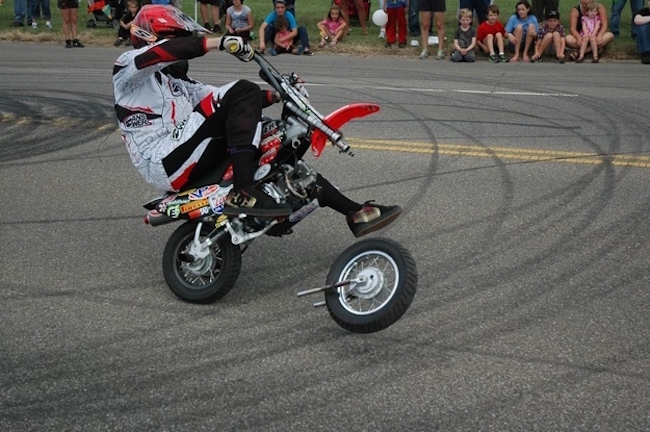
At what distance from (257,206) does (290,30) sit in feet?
41.7

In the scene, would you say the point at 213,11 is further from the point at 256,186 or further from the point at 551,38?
the point at 256,186

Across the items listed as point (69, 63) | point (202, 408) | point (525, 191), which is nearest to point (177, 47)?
point (202, 408)

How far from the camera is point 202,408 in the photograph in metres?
4.46

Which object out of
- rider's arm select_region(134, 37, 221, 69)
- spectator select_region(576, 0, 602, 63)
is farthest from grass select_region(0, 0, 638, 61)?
rider's arm select_region(134, 37, 221, 69)

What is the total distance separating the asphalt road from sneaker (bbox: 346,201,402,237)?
48cm

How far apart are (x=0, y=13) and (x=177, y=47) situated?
20.5 meters

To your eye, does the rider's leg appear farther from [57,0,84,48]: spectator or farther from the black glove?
[57,0,84,48]: spectator

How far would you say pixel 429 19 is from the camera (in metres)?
16.8

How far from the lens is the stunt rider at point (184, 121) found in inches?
220

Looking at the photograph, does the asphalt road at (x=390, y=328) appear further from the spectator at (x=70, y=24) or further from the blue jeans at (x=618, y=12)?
the spectator at (x=70, y=24)

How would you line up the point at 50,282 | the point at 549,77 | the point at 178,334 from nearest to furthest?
the point at 178,334, the point at 50,282, the point at 549,77

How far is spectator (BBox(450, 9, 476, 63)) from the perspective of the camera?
1634 centimetres

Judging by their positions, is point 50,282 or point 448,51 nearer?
point 50,282

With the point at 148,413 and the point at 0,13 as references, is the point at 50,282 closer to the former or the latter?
the point at 148,413
